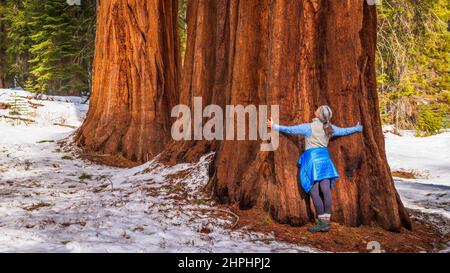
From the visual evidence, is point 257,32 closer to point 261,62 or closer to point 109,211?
point 261,62

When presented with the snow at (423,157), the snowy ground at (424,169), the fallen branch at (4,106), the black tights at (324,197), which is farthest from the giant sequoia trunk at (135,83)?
the snow at (423,157)

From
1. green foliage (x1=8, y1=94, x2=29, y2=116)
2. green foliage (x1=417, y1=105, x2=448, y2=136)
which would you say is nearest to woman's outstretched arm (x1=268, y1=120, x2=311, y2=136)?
green foliage (x1=8, y1=94, x2=29, y2=116)

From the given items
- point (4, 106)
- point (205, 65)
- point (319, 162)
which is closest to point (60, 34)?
point (4, 106)

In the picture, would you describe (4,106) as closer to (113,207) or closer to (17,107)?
(17,107)

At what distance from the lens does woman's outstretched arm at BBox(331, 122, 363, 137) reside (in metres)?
4.62

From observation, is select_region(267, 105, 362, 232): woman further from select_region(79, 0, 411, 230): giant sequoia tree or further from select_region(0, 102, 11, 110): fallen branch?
select_region(0, 102, 11, 110): fallen branch

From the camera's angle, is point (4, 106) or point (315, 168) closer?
point (315, 168)

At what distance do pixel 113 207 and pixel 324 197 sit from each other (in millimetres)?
2679

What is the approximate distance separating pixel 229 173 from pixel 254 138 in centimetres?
57

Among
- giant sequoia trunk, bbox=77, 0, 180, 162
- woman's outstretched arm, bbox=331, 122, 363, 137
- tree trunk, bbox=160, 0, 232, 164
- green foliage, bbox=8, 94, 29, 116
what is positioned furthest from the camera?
green foliage, bbox=8, 94, 29, 116

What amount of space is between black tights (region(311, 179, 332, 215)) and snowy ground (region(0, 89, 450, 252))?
569mm

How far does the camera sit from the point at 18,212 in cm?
486

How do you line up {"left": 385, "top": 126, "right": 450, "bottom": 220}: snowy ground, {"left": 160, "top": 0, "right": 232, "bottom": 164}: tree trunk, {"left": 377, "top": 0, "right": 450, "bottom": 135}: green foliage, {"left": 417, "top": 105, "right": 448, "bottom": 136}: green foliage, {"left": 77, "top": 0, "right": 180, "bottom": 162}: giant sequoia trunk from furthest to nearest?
{"left": 417, "top": 105, "right": 448, "bottom": 136}: green foliage < {"left": 377, "top": 0, "right": 450, "bottom": 135}: green foliage < {"left": 77, "top": 0, "right": 180, "bottom": 162}: giant sequoia trunk < {"left": 385, "top": 126, "right": 450, "bottom": 220}: snowy ground < {"left": 160, "top": 0, "right": 232, "bottom": 164}: tree trunk

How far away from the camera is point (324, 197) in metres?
4.49
